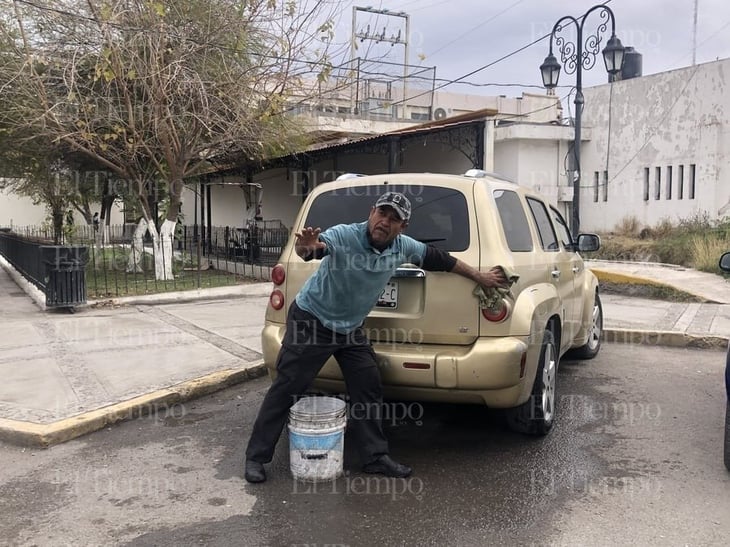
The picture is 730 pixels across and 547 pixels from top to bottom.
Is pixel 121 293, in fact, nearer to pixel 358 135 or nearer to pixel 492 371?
pixel 492 371

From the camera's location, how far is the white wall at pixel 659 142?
61.1 feet

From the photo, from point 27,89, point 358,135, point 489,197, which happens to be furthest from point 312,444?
point 358,135

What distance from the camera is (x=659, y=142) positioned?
66.1 feet

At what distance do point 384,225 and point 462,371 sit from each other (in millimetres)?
1028

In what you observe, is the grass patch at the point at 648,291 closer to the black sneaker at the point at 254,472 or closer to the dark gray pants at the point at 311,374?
the dark gray pants at the point at 311,374

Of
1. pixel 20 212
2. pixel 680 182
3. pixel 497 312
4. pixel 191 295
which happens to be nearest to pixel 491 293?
pixel 497 312

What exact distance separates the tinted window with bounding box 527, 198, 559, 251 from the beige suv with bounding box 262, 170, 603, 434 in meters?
0.21

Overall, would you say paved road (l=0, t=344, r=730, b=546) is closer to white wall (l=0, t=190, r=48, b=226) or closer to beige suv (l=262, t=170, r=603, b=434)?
beige suv (l=262, t=170, r=603, b=434)

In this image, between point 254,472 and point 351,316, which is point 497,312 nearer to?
point 351,316

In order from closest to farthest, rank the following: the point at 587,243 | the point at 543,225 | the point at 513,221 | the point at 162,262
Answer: the point at 513,221
the point at 543,225
the point at 587,243
the point at 162,262

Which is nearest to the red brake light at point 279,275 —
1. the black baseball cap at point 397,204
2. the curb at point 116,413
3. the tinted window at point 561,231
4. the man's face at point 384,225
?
the man's face at point 384,225

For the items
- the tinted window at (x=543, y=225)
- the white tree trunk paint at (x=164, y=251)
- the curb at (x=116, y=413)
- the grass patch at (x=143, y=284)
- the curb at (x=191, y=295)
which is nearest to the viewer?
the curb at (x=116, y=413)

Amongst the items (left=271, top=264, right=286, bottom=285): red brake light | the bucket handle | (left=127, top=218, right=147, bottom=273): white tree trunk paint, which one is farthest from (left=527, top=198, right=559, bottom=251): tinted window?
(left=127, top=218, right=147, bottom=273): white tree trunk paint

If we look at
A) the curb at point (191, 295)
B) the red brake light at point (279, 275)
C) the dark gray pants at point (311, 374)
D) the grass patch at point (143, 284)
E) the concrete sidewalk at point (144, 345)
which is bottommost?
the concrete sidewalk at point (144, 345)
